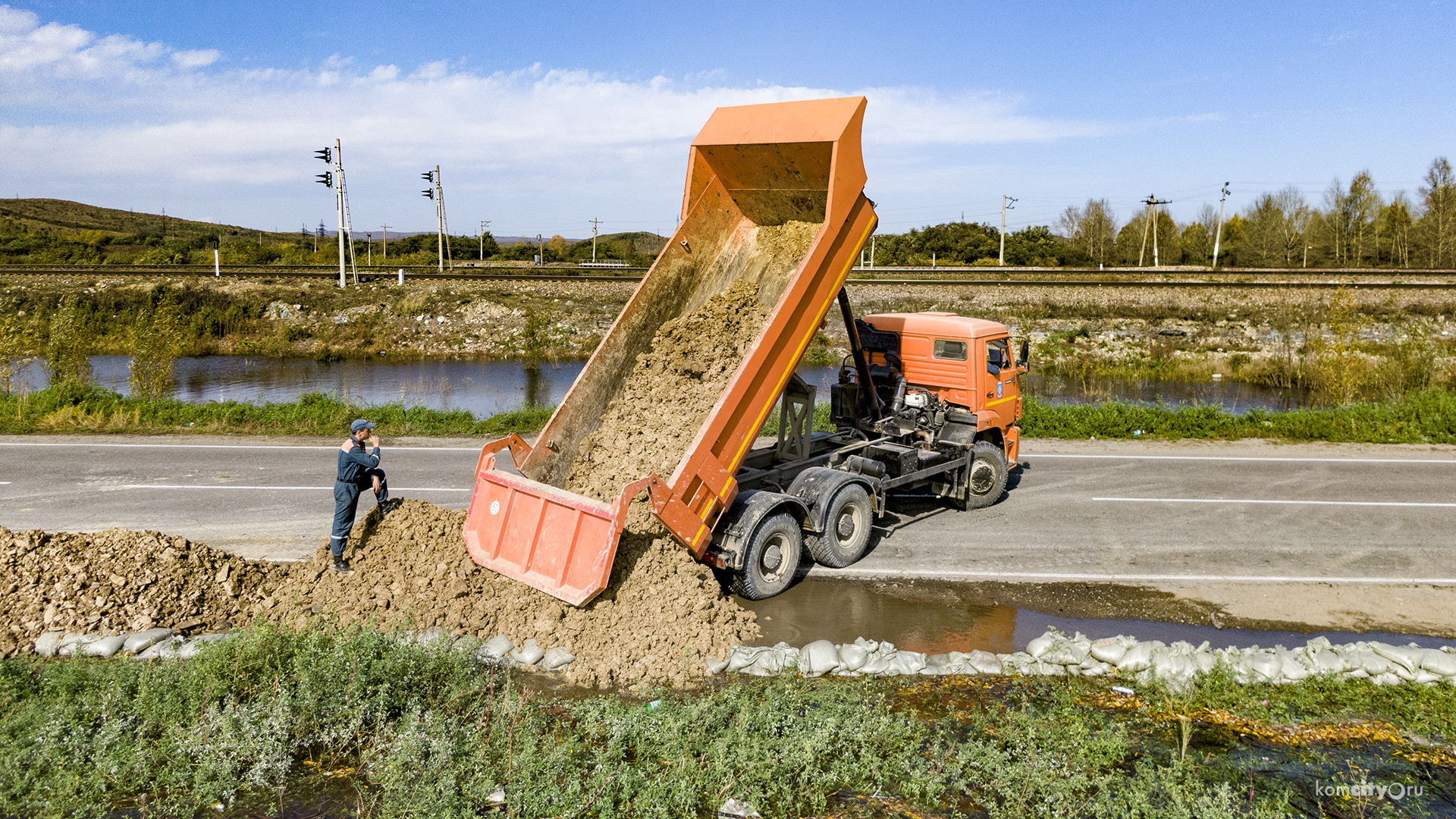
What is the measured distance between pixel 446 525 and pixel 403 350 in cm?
2617

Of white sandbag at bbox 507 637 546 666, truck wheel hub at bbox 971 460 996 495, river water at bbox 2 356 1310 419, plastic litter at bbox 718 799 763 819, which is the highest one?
river water at bbox 2 356 1310 419

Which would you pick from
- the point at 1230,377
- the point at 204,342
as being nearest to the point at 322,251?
the point at 204,342

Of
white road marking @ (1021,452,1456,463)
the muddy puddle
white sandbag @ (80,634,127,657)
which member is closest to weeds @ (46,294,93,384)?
white sandbag @ (80,634,127,657)

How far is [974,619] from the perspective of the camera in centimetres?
745

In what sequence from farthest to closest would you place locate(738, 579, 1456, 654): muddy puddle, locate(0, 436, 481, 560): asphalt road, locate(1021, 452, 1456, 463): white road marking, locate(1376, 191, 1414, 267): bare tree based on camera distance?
1. locate(1376, 191, 1414, 267): bare tree
2. locate(1021, 452, 1456, 463): white road marking
3. locate(0, 436, 481, 560): asphalt road
4. locate(738, 579, 1456, 654): muddy puddle

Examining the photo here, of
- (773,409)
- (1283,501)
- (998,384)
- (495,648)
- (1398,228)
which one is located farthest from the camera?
A: (1398,228)

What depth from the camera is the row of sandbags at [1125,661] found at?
6.04 m

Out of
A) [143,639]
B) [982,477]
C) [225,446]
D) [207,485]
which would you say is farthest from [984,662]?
[225,446]

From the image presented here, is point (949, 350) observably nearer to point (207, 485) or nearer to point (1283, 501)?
point (1283, 501)

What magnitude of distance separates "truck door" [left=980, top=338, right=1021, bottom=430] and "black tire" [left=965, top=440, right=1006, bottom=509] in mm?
335

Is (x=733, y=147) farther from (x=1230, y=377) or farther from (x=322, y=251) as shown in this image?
(x=322, y=251)

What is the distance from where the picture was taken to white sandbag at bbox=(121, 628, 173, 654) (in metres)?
6.39

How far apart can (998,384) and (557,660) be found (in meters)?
6.93

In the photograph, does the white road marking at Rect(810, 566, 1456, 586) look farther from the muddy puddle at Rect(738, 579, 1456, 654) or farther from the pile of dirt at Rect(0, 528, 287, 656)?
the pile of dirt at Rect(0, 528, 287, 656)
